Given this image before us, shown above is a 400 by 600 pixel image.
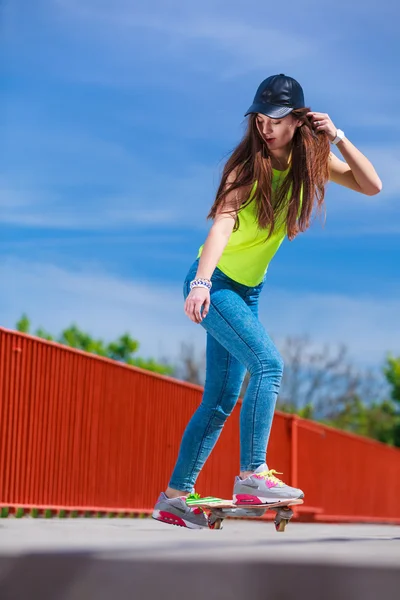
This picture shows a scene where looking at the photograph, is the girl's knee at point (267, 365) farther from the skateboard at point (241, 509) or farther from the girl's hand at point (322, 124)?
the girl's hand at point (322, 124)

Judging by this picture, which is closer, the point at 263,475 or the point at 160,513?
the point at 263,475

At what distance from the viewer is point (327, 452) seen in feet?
64.7

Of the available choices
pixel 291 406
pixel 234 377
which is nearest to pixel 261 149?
pixel 234 377

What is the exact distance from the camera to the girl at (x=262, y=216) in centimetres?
356

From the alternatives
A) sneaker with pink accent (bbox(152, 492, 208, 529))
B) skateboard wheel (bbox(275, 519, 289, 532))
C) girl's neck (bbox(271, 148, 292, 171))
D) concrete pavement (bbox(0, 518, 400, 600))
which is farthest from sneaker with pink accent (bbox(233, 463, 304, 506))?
concrete pavement (bbox(0, 518, 400, 600))

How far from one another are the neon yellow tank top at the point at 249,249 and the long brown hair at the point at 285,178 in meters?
0.03

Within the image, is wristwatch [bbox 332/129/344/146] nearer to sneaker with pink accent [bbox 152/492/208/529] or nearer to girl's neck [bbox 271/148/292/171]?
girl's neck [bbox 271/148/292/171]

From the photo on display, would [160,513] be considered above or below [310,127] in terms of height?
below

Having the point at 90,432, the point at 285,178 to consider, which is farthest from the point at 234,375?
the point at 90,432

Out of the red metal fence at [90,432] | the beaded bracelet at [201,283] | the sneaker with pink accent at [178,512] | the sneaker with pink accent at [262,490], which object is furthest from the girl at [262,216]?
the red metal fence at [90,432]

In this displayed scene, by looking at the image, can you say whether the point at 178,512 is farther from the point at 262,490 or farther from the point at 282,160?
the point at 282,160

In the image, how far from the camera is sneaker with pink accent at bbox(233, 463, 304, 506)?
3518mm

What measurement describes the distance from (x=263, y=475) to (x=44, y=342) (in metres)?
6.74

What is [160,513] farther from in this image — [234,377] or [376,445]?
[376,445]
